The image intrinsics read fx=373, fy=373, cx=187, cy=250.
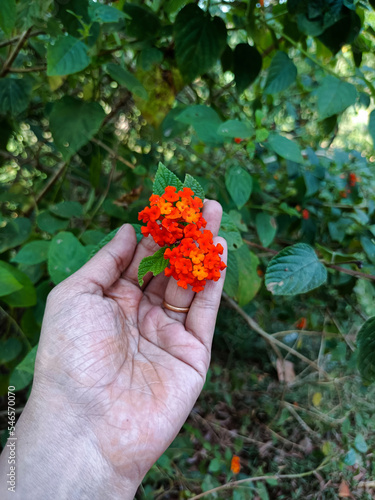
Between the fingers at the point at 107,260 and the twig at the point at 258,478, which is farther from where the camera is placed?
the twig at the point at 258,478

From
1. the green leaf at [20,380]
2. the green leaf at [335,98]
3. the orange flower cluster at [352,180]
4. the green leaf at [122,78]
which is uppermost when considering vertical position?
the green leaf at [122,78]

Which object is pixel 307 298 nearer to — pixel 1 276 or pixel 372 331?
pixel 372 331

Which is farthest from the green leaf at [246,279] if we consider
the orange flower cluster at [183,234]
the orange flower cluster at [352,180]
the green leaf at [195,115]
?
the orange flower cluster at [352,180]

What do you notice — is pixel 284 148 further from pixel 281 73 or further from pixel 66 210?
pixel 66 210

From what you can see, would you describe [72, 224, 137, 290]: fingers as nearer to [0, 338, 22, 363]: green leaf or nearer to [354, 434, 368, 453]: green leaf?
[0, 338, 22, 363]: green leaf

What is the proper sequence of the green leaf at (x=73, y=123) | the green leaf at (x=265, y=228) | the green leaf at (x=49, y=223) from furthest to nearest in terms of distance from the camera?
the green leaf at (x=265, y=228) → the green leaf at (x=49, y=223) → the green leaf at (x=73, y=123)

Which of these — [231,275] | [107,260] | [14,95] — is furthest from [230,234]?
[14,95]

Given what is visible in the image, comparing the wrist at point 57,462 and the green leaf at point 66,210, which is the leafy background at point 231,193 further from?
the wrist at point 57,462
